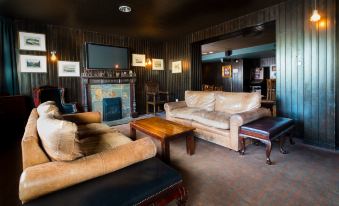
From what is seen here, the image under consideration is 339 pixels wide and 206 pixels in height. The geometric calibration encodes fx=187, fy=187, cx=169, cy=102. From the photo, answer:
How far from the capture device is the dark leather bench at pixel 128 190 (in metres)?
1.08

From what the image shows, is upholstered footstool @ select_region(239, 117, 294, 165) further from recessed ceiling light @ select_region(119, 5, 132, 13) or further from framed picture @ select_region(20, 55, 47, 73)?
framed picture @ select_region(20, 55, 47, 73)

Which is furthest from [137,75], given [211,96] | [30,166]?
[30,166]

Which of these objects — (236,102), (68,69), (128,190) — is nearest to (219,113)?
(236,102)

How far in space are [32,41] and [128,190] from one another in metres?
5.03

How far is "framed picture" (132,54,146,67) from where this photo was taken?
630cm

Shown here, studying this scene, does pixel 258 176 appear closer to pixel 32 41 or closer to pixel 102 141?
pixel 102 141

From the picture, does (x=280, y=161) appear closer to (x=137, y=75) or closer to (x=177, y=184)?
(x=177, y=184)

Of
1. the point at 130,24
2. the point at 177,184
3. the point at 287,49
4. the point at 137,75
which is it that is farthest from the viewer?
the point at 137,75

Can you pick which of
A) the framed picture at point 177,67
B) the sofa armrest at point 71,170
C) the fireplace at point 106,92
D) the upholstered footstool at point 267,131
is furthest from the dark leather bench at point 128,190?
the framed picture at point 177,67

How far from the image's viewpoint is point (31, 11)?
3.87 meters

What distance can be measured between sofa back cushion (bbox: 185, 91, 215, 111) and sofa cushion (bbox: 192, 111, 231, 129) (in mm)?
573

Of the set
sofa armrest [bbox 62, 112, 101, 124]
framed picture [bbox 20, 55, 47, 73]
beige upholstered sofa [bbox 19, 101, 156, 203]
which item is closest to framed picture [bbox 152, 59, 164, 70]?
framed picture [bbox 20, 55, 47, 73]

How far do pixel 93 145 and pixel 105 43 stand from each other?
4330mm

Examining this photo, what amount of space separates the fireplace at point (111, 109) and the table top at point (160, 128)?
8.09ft
